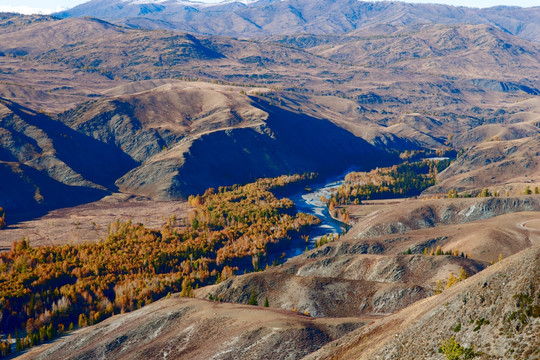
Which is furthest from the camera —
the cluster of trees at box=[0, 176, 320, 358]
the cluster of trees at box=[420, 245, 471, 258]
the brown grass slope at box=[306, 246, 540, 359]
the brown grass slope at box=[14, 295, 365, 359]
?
the cluster of trees at box=[420, 245, 471, 258]

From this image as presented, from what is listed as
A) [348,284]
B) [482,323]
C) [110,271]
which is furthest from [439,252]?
[482,323]

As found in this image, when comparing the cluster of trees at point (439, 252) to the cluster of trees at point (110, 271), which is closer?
the cluster of trees at point (110, 271)

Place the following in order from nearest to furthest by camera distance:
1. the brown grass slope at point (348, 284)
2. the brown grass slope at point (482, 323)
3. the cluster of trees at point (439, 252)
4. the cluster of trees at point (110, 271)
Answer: the brown grass slope at point (482, 323), the brown grass slope at point (348, 284), the cluster of trees at point (110, 271), the cluster of trees at point (439, 252)

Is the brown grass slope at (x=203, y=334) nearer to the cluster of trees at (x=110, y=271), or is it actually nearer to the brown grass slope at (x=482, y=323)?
the brown grass slope at (x=482, y=323)

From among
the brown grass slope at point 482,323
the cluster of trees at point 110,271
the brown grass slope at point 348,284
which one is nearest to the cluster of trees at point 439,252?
the brown grass slope at point 348,284

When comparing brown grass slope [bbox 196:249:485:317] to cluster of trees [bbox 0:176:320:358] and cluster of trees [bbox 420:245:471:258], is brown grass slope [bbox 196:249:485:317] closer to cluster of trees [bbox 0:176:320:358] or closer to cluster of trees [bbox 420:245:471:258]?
cluster of trees [bbox 420:245:471:258]

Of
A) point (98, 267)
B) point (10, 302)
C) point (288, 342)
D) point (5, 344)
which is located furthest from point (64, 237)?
point (288, 342)

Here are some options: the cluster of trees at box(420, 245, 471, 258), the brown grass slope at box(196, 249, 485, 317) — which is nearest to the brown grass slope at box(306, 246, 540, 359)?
the brown grass slope at box(196, 249, 485, 317)

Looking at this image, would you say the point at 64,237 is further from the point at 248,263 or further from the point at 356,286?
the point at 356,286
